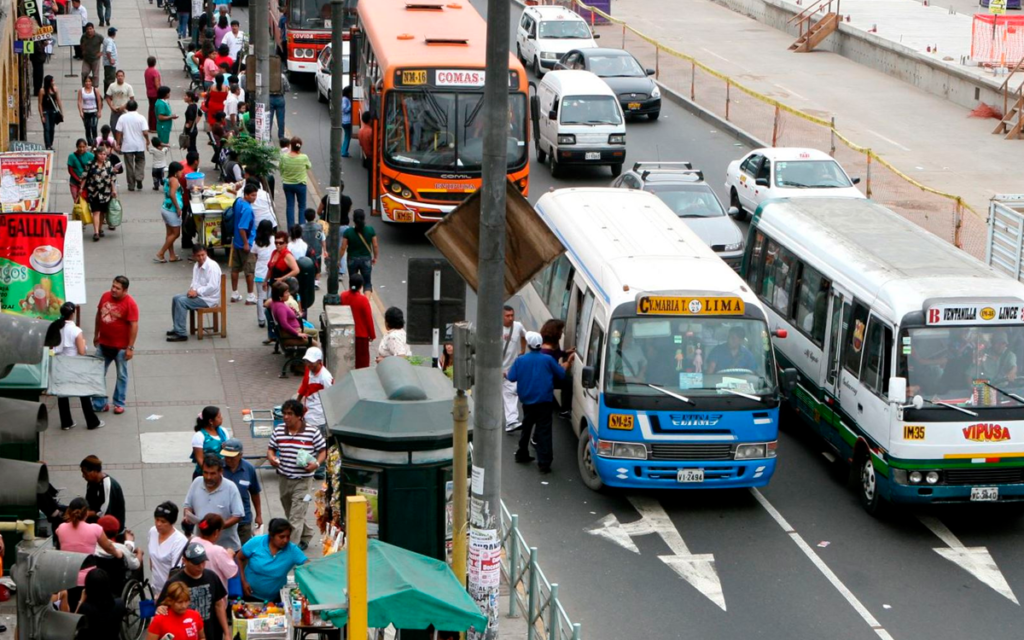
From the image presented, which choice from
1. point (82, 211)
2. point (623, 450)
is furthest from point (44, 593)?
point (82, 211)

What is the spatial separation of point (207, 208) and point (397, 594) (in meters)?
14.1

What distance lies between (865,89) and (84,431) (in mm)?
30164

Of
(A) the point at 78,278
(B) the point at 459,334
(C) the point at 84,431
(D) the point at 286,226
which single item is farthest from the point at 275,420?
(D) the point at 286,226

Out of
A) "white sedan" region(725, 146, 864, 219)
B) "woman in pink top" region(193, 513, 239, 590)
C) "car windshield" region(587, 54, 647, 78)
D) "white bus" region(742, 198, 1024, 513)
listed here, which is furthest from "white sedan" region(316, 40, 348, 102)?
"woman in pink top" region(193, 513, 239, 590)

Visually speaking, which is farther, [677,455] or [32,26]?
[32,26]

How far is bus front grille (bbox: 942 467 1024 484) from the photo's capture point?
14.9m

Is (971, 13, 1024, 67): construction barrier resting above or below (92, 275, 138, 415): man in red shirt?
above

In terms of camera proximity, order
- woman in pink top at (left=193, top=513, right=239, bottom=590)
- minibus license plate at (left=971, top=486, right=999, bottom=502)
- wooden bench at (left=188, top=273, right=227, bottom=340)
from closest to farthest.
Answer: woman in pink top at (left=193, top=513, right=239, bottom=590) → minibus license plate at (left=971, top=486, right=999, bottom=502) → wooden bench at (left=188, top=273, right=227, bottom=340)

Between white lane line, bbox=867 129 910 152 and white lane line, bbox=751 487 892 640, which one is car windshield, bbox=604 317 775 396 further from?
white lane line, bbox=867 129 910 152

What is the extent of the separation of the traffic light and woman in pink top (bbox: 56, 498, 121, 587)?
39 cm

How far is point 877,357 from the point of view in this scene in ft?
50.6

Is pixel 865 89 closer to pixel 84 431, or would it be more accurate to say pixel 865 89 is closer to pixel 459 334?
pixel 84 431

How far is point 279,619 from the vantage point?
1152cm

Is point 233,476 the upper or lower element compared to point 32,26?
lower
